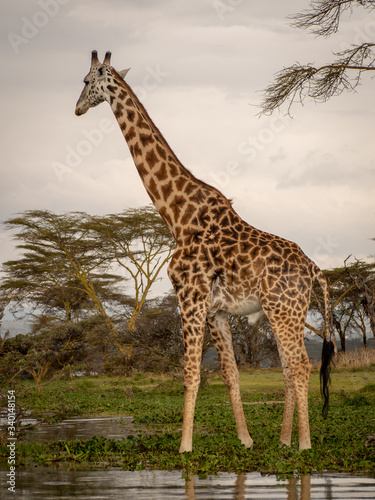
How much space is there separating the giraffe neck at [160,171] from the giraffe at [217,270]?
12mm

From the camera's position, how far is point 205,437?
7477 millimetres

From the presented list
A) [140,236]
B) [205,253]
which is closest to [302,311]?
[205,253]

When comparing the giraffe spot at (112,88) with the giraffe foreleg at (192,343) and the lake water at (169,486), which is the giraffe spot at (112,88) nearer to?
the giraffe foreleg at (192,343)

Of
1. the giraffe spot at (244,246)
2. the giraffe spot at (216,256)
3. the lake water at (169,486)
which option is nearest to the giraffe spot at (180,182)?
the giraffe spot at (216,256)

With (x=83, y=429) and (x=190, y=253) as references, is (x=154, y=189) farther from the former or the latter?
(x=83, y=429)

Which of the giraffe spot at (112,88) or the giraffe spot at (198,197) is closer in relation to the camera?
the giraffe spot at (198,197)

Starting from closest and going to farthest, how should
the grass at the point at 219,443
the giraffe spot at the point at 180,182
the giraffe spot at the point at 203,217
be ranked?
the grass at the point at 219,443 < the giraffe spot at the point at 203,217 < the giraffe spot at the point at 180,182

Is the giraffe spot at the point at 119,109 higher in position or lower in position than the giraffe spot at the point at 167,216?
higher

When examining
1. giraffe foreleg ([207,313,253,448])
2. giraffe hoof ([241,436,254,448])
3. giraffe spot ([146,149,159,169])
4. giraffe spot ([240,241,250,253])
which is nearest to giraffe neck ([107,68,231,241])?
giraffe spot ([146,149,159,169])

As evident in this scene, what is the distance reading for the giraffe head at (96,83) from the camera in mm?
7746

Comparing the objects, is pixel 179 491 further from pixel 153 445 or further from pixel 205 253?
pixel 205 253

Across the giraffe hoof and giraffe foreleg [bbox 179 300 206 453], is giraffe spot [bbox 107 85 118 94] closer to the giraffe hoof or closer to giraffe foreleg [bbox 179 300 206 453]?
giraffe foreleg [bbox 179 300 206 453]

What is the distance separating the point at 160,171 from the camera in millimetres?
7559

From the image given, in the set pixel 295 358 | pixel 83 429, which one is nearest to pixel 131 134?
pixel 295 358
